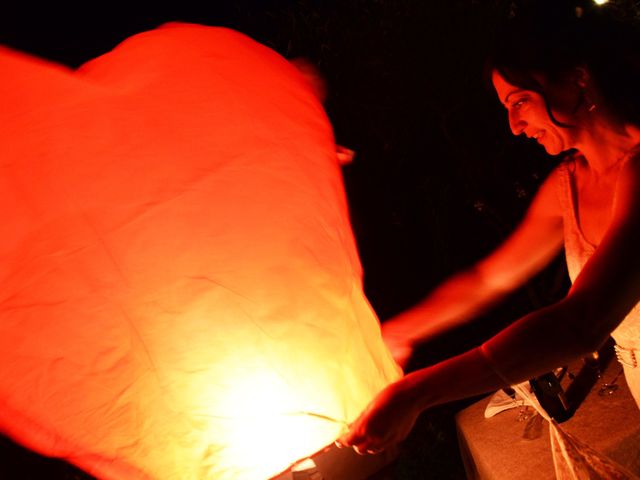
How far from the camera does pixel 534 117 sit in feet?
6.17

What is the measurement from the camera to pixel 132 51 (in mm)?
1274

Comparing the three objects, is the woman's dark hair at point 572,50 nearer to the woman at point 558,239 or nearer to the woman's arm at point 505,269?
the woman at point 558,239

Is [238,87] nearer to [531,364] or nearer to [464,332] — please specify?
[531,364]

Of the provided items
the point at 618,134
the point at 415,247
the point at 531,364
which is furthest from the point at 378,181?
the point at 531,364

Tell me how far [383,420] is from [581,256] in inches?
55.1

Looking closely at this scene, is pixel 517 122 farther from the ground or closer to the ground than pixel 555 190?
farther from the ground

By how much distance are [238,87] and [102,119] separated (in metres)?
0.34

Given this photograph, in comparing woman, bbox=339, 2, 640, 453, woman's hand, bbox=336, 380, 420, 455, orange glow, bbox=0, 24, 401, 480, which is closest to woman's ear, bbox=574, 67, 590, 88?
woman, bbox=339, 2, 640, 453

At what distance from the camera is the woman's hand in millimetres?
1240

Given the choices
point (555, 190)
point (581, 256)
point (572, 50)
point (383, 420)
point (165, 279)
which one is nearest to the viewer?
point (165, 279)

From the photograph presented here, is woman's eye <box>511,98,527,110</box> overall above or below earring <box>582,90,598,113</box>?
below

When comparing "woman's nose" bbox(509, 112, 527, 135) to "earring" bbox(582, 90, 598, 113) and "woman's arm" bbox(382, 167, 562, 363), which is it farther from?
"woman's arm" bbox(382, 167, 562, 363)

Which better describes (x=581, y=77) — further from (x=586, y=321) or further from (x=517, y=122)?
(x=586, y=321)

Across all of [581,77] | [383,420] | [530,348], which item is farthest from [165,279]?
[581,77]
